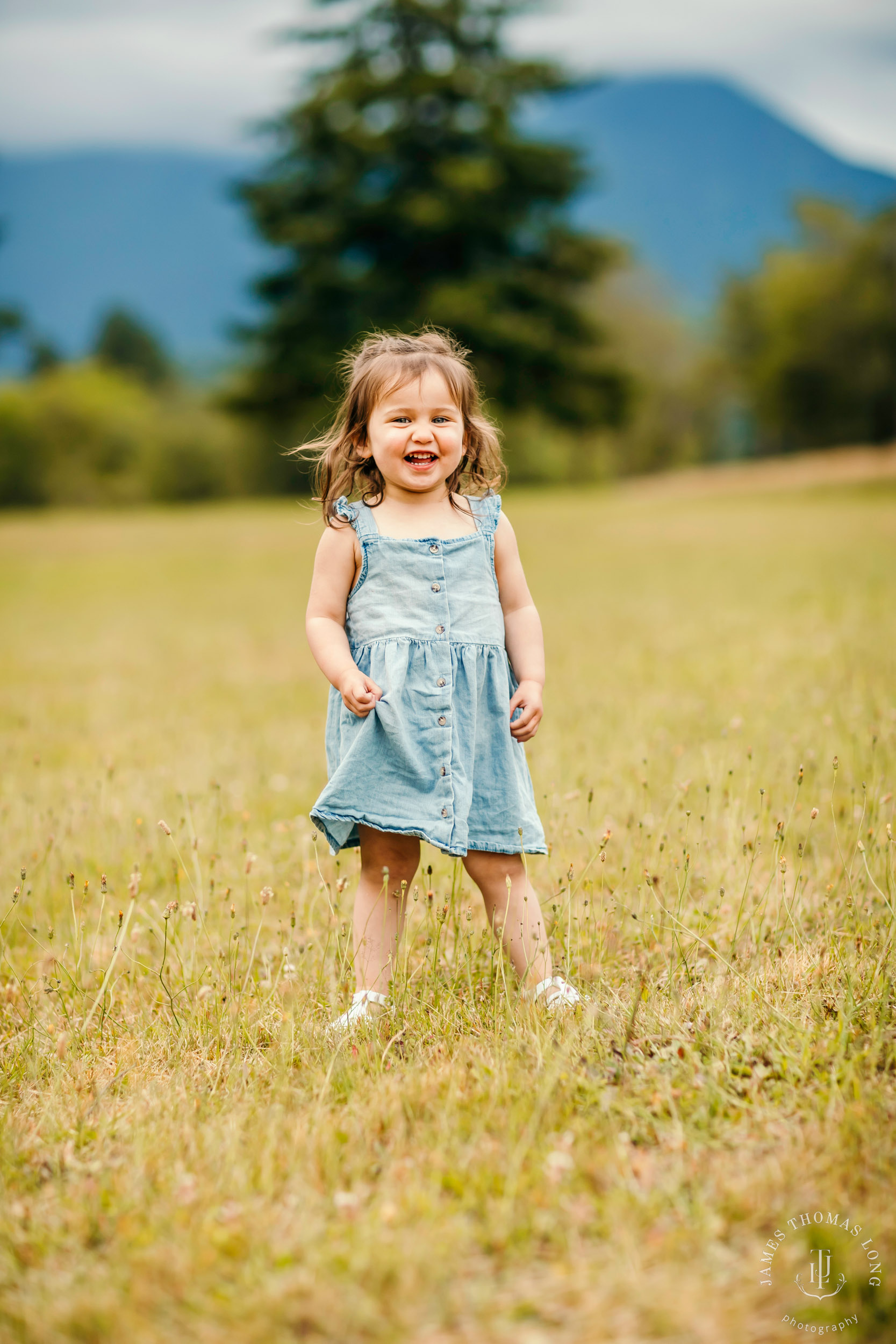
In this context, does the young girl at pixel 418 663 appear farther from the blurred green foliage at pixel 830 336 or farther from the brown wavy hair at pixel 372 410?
the blurred green foliage at pixel 830 336

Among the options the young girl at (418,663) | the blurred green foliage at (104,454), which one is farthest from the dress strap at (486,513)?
the blurred green foliage at (104,454)

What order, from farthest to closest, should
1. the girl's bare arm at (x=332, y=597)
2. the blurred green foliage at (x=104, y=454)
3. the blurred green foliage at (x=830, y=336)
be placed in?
the blurred green foliage at (x=104, y=454)
the blurred green foliage at (x=830, y=336)
the girl's bare arm at (x=332, y=597)

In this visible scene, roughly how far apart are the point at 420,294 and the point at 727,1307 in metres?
36.2

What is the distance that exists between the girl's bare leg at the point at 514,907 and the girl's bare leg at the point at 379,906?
19cm

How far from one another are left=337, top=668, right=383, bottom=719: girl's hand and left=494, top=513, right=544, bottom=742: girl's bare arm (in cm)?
45

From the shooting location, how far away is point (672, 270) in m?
75.6

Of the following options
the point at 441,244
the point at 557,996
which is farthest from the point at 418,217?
the point at 557,996

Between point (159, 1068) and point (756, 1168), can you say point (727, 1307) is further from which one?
point (159, 1068)

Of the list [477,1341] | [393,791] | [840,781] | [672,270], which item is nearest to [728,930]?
[393,791]

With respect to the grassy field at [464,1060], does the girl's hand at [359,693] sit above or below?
above

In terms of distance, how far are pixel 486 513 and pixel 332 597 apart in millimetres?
526

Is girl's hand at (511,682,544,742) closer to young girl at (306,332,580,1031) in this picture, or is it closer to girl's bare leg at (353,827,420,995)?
young girl at (306,332,580,1031)

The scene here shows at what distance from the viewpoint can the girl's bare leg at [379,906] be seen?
2855 mm

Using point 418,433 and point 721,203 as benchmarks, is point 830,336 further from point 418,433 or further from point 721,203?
point 721,203
